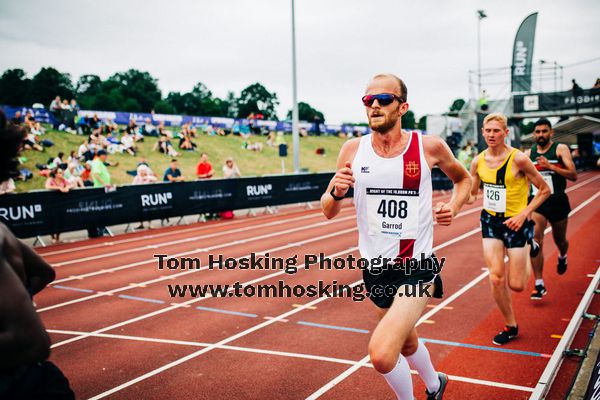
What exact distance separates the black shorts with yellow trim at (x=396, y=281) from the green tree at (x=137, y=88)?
8500 cm

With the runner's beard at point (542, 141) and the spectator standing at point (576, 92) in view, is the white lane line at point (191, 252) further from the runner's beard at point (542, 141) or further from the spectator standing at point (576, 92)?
the spectator standing at point (576, 92)

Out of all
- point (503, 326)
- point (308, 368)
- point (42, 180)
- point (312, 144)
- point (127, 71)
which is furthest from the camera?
point (127, 71)

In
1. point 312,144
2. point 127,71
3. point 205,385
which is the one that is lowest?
point 205,385

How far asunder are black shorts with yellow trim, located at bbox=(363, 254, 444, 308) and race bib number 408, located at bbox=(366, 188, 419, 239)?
9.8 inches

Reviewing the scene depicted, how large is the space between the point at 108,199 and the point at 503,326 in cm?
1125

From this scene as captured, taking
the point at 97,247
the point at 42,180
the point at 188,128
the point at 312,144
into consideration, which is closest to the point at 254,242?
the point at 97,247

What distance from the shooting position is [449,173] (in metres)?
3.78

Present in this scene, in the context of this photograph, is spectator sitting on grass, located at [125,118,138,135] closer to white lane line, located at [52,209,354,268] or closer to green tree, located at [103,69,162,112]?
white lane line, located at [52,209,354,268]

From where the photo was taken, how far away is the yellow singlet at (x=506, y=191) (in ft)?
17.3

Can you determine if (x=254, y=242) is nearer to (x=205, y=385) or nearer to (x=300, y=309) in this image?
(x=300, y=309)

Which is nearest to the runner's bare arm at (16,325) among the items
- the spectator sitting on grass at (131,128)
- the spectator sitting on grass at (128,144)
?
the spectator sitting on grass at (128,144)

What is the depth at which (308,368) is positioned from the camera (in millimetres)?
4672

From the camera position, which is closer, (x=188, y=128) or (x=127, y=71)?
(x=188, y=128)

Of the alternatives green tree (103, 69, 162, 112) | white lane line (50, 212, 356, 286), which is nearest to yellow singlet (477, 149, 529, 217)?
white lane line (50, 212, 356, 286)
